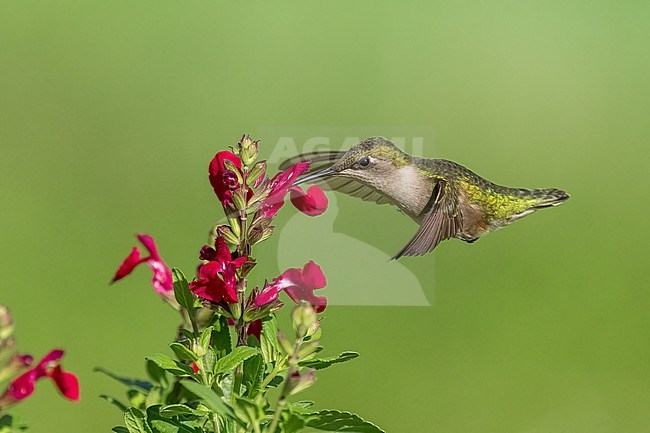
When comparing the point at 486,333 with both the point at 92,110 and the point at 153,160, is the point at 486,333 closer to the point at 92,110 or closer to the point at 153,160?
the point at 153,160

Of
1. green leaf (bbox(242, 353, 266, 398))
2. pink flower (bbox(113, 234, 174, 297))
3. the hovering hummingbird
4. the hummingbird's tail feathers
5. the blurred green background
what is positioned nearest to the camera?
green leaf (bbox(242, 353, 266, 398))

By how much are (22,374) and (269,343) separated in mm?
170

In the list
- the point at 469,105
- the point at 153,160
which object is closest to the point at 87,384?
the point at 153,160

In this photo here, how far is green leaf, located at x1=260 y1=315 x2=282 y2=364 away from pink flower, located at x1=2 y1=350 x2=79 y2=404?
0.45 feet

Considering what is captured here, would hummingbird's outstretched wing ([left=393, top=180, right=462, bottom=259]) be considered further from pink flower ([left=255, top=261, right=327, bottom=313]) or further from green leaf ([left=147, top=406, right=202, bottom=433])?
green leaf ([left=147, top=406, right=202, bottom=433])

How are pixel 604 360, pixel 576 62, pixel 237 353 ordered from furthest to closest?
pixel 576 62
pixel 604 360
pixel 237 353

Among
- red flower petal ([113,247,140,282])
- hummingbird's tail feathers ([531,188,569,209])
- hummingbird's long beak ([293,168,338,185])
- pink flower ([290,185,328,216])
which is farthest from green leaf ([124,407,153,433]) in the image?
hummingbird's tail feathers ([531,188,569,209])

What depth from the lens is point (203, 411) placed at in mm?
583

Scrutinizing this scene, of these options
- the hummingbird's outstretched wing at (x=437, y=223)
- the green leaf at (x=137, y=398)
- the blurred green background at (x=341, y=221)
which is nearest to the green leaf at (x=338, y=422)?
the green leaf at (x=137, y=398)

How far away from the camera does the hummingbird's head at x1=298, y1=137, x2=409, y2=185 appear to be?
3.43 feet

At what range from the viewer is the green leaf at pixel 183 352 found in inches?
23.1

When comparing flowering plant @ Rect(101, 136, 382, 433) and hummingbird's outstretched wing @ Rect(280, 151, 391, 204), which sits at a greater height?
hummingbird's outstretched wing @ Rect(280, 151, 391, 204)

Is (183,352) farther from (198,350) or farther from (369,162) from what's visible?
(369,162)

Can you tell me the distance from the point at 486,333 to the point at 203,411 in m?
2.17
